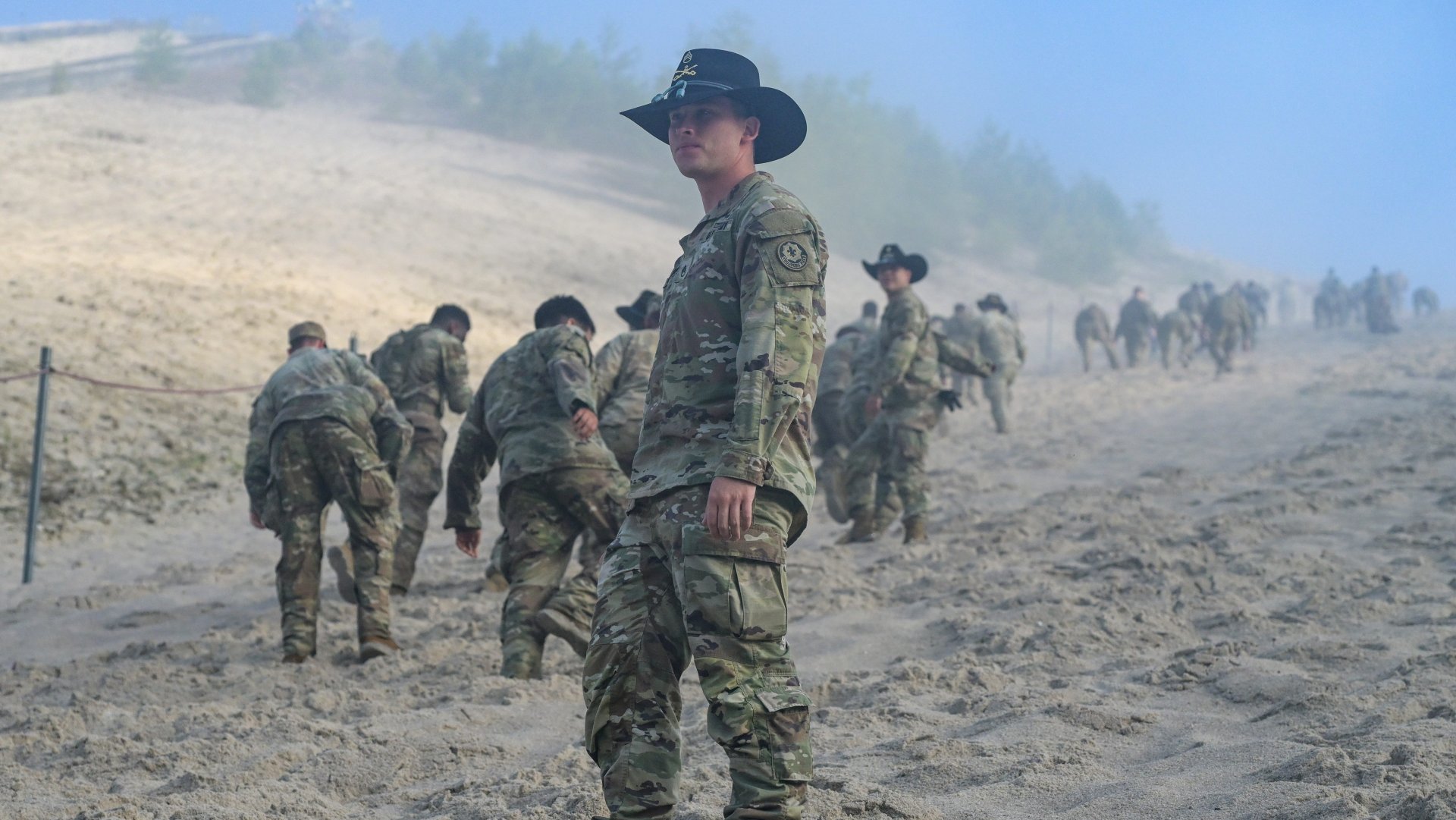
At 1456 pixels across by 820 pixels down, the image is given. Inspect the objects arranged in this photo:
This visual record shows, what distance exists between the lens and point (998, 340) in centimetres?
1650

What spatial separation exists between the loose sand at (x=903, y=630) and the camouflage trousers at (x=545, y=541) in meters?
0.24

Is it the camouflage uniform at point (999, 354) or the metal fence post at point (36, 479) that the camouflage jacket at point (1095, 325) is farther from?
the metal fence post at point (36, 479)

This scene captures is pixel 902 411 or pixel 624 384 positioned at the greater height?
pixel 624 384

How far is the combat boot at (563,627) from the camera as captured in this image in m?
5.52

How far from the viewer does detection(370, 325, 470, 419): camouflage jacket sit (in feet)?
28.0

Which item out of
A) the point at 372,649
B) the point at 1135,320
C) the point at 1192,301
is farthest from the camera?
the point at 1192,301

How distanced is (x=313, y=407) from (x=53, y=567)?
4.04 meters

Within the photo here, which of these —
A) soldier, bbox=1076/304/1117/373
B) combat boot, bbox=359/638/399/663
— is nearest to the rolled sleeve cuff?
combat boot, bbox=359/638/399/663

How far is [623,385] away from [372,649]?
6.41 feet

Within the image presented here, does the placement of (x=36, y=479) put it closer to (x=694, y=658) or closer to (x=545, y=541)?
(x=545, y=541)

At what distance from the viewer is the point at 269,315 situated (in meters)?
18.4

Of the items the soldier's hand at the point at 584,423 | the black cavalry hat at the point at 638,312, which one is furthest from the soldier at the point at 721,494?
the black cavalry hat at the point at 638,312

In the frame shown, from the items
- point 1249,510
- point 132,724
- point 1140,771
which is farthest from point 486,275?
point 1140,771

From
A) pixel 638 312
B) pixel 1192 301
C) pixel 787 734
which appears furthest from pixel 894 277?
pixel 1192 301
